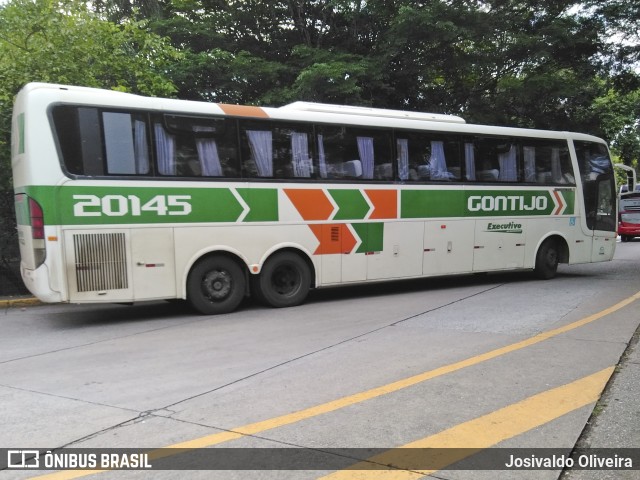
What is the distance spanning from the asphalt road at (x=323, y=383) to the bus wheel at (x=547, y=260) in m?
3.34

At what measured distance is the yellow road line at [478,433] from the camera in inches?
133

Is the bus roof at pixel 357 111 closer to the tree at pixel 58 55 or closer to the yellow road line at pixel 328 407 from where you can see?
the tree at pixel 58 55

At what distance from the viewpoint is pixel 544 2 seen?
1675cm

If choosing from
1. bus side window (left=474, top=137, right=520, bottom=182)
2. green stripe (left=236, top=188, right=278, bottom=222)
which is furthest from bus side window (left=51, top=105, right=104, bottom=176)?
bus side window (left=474, top=137, right=520, bottom=182)

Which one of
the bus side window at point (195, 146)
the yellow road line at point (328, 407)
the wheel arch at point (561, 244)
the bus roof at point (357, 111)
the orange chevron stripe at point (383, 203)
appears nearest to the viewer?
the yellow road line at point (328, 407)

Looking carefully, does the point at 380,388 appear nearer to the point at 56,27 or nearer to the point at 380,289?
the point at 380,289

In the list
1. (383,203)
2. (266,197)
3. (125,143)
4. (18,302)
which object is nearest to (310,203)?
(266,197)

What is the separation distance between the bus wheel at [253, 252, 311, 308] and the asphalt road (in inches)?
12.3

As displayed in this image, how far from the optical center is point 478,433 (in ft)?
12.7

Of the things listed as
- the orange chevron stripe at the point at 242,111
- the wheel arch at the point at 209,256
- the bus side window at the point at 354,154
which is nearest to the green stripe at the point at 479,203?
the bus side window at the point at 354,154

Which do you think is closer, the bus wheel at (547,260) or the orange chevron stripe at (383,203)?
the orange chevron stripe at (383,203)

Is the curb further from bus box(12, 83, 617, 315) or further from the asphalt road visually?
bus box(12, 83, 617, 315)

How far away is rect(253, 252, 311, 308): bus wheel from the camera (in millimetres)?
9312

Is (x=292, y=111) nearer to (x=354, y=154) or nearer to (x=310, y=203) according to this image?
(x=354, y=154)
